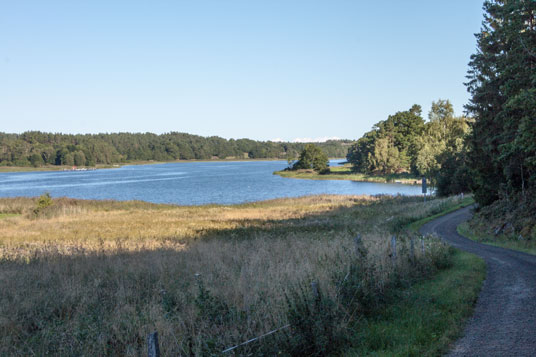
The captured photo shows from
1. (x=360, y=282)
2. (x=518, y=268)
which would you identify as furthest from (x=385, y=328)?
(x=518, y=268)

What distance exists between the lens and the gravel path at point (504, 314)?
25.4ft

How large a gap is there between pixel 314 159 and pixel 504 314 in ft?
473

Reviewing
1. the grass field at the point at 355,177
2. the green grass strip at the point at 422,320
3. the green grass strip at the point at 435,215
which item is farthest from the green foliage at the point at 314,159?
the green grass strip at the point at 422,320

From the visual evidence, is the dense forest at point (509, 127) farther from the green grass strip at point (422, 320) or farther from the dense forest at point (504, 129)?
the green grass strip at point (422, 320)

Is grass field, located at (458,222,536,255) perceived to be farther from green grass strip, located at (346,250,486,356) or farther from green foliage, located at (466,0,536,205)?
green grass strip, located at (346,250,486,356)

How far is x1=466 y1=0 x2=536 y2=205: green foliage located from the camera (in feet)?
61.6

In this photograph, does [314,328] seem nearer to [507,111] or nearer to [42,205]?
[507,111]

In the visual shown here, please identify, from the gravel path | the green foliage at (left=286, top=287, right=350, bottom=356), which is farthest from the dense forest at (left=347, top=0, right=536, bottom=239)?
the green foliage at (left=286, top=287, right=350, bottom=356)

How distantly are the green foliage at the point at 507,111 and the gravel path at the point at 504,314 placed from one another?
5.26 m

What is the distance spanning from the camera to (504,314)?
9.85 m

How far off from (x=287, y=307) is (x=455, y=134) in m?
83.4

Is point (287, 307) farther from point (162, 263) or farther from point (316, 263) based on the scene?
point (162, 263)

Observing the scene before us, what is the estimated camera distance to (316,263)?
489 inches

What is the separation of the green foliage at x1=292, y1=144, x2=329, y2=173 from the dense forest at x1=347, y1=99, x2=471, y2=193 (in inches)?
512
